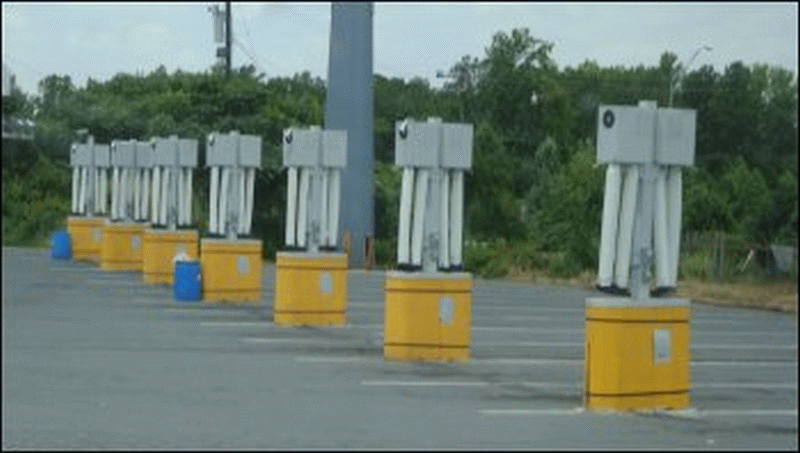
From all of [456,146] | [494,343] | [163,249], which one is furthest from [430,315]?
[163,249]

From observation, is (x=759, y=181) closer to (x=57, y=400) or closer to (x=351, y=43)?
(x=57, y=400)

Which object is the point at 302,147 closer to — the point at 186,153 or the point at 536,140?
the point at 186,153

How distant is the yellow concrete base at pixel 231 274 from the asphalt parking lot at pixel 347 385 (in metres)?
2.13

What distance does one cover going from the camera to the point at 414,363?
1438 cm

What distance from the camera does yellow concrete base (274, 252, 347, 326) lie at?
1864 cm

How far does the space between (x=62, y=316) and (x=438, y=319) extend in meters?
7.49

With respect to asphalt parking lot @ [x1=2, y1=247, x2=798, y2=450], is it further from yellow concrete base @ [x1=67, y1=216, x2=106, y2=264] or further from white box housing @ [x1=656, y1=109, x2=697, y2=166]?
yellow concrete base @ [x1=67, y1=216, x2=106, y2=264]

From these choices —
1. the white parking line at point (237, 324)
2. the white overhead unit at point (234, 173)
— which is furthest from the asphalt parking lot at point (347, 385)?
the white overhead unit at point (234, 173)

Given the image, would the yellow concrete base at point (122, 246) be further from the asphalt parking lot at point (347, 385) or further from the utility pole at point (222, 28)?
the asphalt parking lot at point (347, 385)

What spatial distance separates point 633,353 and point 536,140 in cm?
184

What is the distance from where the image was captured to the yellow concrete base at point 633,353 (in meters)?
10.5

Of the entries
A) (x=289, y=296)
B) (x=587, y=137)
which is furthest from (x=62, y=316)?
(x=587, y=137)

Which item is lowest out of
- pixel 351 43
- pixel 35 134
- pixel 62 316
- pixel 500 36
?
pixel 62 316

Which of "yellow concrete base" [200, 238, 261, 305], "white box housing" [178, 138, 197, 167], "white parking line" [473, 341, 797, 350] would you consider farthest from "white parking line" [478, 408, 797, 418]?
"white box housing" [178, 138, 197, 167]
